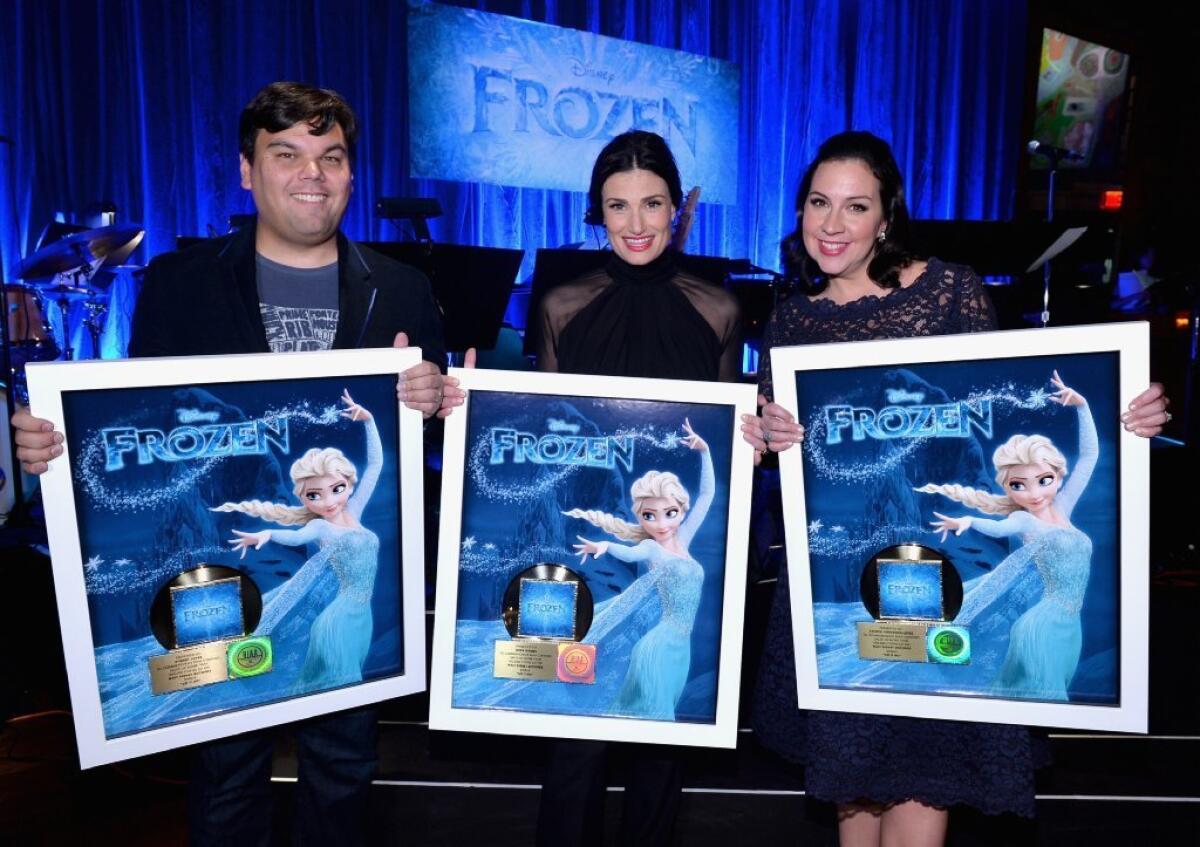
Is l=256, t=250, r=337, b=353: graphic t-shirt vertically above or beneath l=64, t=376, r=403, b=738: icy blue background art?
above

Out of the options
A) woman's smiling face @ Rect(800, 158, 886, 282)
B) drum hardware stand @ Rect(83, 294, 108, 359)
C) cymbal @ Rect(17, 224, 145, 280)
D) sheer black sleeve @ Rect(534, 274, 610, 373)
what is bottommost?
sheer black sleeve @ Rect(534, 274, 610, 373)

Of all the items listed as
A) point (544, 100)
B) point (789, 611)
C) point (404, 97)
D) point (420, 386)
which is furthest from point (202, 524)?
point (544, 100)

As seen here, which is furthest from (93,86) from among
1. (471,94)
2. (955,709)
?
(955,709)

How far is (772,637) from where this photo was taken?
179 cm

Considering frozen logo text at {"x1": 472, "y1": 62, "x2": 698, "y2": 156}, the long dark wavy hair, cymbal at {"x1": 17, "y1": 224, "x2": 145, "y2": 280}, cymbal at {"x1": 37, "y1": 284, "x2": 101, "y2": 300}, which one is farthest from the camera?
frozen logo text at {"x1": 472, "y1": 62, "x2": 698, "y2": 156}

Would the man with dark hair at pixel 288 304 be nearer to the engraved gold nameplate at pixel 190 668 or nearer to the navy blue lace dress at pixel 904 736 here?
the engraved gold nameplate at pixel 190 668

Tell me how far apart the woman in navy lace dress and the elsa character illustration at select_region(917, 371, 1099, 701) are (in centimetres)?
18

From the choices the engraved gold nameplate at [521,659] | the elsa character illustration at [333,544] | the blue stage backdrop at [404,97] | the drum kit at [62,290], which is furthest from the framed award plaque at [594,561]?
the blue stage backdrop at [404,97]

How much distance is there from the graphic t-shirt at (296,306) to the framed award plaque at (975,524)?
0.87 meters

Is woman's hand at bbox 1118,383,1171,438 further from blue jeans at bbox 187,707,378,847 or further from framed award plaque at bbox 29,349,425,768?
blue jeans at bbox 187,707,378,847

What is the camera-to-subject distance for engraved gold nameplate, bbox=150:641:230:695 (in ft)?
4.72

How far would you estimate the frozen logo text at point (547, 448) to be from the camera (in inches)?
64.2

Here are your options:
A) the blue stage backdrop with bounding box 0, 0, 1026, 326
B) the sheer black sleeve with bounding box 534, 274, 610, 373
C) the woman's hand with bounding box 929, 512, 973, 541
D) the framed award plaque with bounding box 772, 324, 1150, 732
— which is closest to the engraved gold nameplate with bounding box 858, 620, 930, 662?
the framed award plaque with bounding box 772, 324, 1150, 732

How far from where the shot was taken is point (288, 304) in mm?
1761
